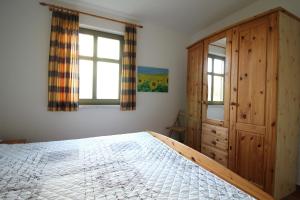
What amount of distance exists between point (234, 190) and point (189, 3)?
7.87 ft

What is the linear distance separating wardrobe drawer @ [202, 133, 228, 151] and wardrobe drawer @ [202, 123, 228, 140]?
29 mm

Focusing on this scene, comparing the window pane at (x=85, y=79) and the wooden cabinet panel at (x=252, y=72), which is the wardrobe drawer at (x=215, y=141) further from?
the window pane at (x=85, y=79)

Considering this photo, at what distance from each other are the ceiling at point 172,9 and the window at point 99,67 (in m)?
0.40

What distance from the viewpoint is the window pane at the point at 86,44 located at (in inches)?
98.0

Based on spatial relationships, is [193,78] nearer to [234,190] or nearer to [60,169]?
[234,190]

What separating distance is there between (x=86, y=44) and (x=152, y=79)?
124 cm

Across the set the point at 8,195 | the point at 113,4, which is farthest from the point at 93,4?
the point at 8,195

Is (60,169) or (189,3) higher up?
(189,3)

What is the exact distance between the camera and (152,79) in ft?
9.68

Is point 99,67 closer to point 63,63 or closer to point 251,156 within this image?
point 63,63

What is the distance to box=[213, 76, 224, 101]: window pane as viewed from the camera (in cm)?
214

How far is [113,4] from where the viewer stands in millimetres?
2387

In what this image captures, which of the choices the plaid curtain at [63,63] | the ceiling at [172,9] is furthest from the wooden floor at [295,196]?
the plaid curtain at [63,63]

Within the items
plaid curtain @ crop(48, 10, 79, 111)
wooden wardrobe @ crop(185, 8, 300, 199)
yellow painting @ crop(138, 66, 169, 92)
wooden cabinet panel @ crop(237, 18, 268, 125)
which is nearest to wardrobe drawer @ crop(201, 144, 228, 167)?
wooden wardrobe @ crop(185, 8, 300, 199)
